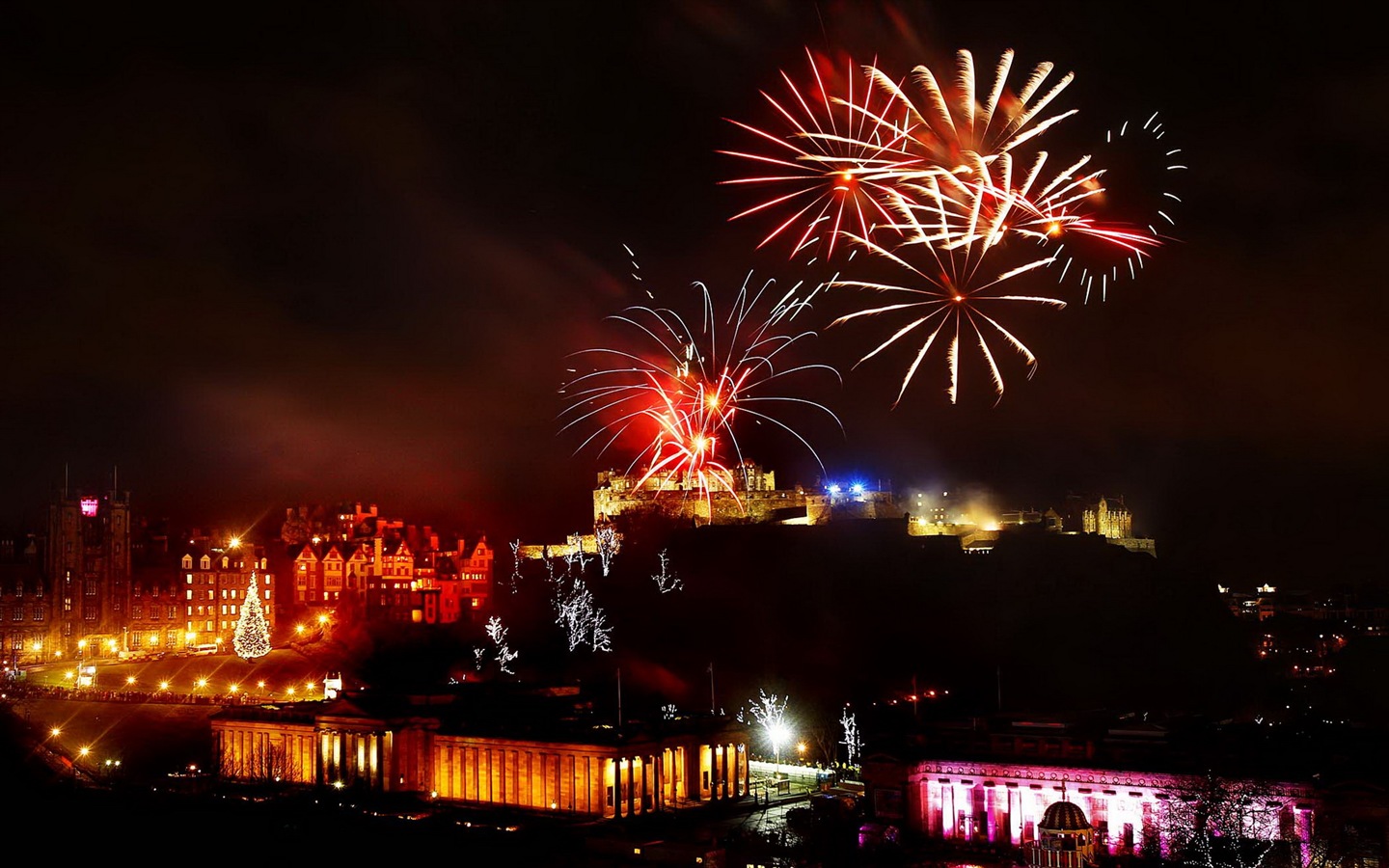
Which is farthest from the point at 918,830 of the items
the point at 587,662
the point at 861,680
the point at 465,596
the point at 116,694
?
the point at 465,596

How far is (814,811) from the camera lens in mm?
40469

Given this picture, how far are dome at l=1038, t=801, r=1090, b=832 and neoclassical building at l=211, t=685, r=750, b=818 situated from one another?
1790 cm

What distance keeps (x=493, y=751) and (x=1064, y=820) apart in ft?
83.6

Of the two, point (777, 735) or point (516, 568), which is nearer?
point (777, 735)

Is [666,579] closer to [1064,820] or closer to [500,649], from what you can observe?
[500,649]

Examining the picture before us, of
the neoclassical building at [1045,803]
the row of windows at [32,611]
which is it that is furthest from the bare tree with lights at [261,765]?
the row of windows at [32,611]

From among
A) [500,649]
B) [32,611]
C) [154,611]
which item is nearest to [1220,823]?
[500,649]

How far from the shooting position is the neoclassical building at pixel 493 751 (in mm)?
49281

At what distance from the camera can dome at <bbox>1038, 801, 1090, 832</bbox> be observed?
115 ft

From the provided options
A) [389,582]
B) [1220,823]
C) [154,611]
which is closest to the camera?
[1220,823]

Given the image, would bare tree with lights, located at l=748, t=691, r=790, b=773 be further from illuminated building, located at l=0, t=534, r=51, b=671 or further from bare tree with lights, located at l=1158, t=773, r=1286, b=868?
illuminated building, located at l=0, t=534, r=51, b=671

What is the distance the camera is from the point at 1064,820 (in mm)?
34938

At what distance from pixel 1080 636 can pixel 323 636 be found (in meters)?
54.1

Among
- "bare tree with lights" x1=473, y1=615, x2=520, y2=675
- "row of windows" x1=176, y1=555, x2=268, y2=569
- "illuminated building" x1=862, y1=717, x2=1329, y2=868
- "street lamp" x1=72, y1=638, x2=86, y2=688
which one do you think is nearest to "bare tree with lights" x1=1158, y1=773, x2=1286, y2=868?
"illuminated building" x1=862, y1=717, x2=1329, y2=868
